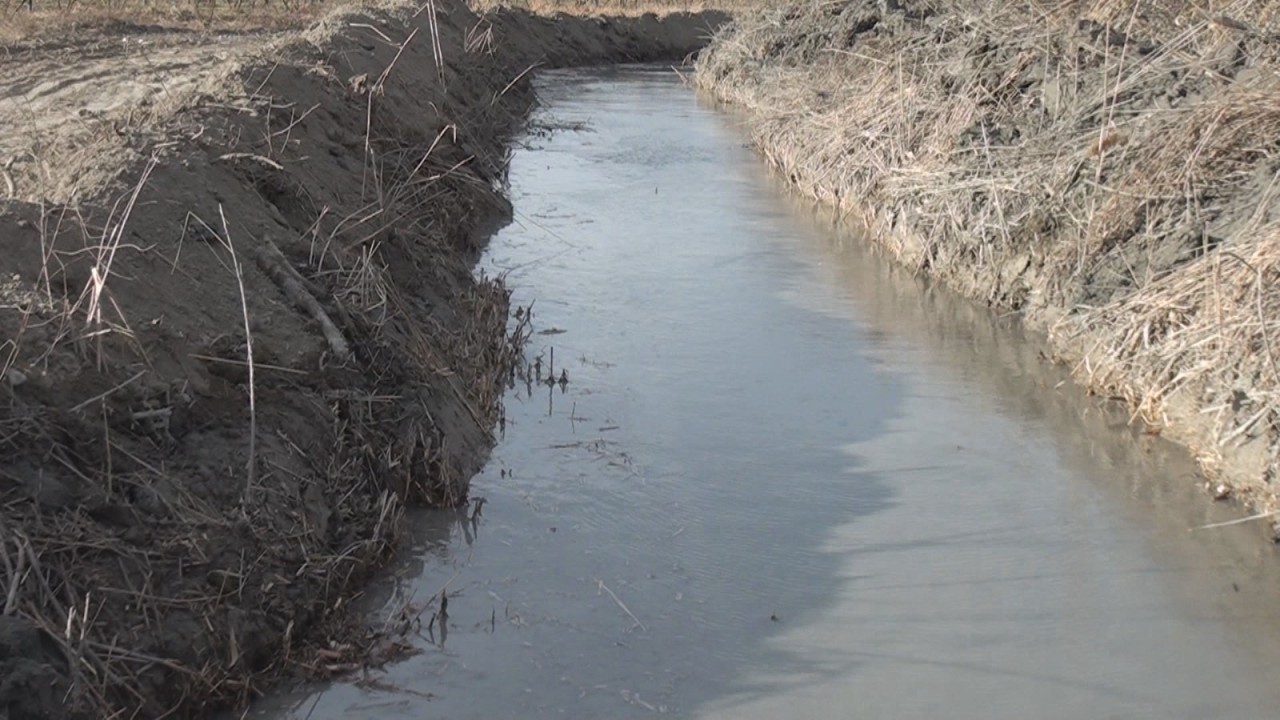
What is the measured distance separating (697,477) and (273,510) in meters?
2.38

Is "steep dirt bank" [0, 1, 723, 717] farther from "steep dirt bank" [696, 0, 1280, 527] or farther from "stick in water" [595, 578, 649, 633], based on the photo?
"steep dirt bank" [696, 0, 1280, 527]

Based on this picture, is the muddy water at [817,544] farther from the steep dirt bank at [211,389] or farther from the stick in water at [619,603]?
the steep dirt bank at [211,389]

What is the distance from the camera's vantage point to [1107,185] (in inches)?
343

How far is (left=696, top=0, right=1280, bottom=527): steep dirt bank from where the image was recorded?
6805mm

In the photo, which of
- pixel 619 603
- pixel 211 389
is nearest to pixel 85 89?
pixel 211 389

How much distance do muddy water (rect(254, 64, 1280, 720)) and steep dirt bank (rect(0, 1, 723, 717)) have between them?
0.35 metres

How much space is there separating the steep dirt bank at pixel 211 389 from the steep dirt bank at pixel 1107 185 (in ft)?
12.4

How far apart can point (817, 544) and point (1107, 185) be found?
4114 millimetres

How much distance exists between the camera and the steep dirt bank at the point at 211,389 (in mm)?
4301

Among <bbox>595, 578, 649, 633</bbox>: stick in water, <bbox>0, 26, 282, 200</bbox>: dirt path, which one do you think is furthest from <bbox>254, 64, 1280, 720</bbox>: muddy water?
<bbox>0, 26, 282, 200</bbox>: dirt path

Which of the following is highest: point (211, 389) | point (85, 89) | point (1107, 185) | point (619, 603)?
point (85, 89)

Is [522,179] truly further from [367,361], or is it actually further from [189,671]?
[189,671]

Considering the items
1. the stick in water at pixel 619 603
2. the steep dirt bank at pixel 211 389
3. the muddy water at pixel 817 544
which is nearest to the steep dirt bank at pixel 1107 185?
the muddy water at pixel 817 544

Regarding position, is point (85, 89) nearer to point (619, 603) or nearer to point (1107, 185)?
point (1107, 185)
